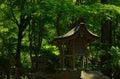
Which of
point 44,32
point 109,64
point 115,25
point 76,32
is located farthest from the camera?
point 115,25

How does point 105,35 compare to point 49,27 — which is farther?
point 49,27

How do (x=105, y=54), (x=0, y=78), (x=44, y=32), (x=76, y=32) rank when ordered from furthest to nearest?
(x=0, y=78)
(x=44, y=32)
(x=105, y=54)
(x=76, y=32)

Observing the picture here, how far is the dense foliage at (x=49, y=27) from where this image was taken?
16453 millimetres

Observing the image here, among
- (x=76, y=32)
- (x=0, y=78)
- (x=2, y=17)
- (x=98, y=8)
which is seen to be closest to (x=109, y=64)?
(x=98, y=8)

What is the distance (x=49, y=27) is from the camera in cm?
2353

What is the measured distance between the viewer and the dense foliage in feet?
54.0

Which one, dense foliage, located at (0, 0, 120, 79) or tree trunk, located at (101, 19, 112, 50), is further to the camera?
tree trunk, located at (101, 19, 112, 50)

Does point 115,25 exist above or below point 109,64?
above

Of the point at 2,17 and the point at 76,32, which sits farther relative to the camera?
the point at 2,17

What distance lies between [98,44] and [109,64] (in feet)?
8.70

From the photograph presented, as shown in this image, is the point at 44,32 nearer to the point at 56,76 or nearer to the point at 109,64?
the point at 109,64

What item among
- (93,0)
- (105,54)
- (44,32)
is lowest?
(105,54)

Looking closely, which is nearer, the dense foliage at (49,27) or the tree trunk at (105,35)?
the dense foliage at (49,27)

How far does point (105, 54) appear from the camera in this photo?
20.3 meters
